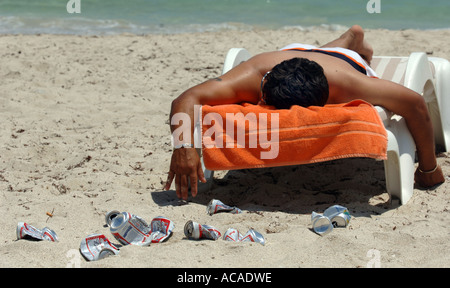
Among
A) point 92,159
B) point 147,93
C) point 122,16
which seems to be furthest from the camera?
point 122,16

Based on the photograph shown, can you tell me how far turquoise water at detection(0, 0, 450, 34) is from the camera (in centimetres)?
845

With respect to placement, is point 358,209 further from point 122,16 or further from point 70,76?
point 122,16

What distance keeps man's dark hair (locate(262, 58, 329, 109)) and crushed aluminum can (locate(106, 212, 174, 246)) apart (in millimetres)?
862

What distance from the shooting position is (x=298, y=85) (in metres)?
2.90

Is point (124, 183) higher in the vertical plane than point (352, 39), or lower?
lower

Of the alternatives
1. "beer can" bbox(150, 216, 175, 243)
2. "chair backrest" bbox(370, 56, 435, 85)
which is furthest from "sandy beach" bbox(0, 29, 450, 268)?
"chair backrest" bbox(370, 56, 435, 85)

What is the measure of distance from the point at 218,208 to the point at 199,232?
398 mm

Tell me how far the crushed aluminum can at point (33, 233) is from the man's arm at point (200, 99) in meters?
0.69

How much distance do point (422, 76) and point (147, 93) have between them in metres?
2.37

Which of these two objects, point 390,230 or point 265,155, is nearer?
point 390,230

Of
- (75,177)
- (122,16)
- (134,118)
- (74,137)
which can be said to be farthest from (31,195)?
(122,16)

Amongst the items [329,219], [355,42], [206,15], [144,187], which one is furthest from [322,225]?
[206,15]

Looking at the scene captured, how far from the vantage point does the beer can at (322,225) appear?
257cm
